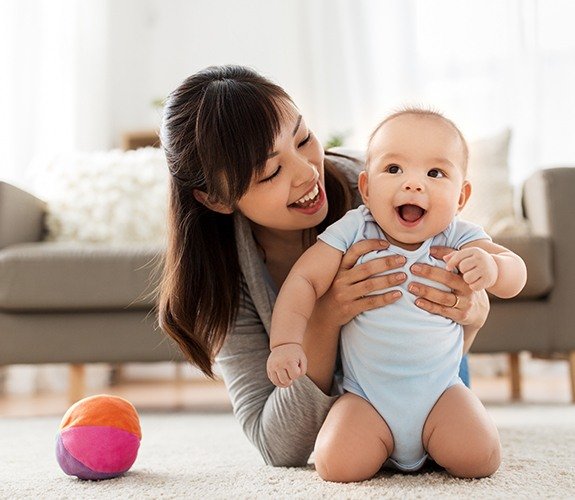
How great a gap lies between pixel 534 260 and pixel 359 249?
117 centimetres

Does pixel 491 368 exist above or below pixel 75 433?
below

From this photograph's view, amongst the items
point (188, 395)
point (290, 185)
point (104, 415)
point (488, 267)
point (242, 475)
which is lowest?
point (188, 395)

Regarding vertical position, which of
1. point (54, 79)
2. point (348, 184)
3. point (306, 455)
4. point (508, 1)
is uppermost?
point (508, 1)

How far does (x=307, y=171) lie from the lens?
1.19 meters

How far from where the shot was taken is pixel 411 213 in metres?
1.11

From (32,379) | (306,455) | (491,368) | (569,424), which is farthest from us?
(491,368)

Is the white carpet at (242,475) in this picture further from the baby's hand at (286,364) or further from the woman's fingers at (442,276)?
the woman's fingers at (442,276)

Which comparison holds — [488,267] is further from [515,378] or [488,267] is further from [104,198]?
[104,198]

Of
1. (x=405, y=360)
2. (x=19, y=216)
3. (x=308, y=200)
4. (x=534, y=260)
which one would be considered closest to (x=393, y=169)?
(x=308, y=200)

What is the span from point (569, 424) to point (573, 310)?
0.54m

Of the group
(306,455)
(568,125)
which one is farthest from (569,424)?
(568,125)

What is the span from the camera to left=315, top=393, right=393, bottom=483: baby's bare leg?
3.51ft

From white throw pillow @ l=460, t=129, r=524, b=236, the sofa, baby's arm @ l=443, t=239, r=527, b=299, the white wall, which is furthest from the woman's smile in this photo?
the white wall

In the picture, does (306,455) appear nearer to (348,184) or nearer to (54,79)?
(348,184)
